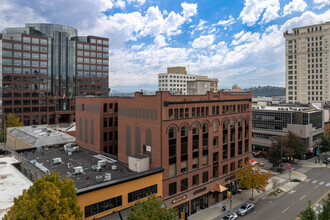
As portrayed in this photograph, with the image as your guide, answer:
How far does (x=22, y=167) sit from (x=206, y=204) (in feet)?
115

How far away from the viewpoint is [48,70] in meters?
130

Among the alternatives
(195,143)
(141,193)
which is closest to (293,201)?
(195,143)

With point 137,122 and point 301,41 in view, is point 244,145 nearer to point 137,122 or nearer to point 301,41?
point 137,122

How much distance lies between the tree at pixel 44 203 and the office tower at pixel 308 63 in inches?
5608

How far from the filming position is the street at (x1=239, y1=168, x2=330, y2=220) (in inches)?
1641

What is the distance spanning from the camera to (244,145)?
54.6m

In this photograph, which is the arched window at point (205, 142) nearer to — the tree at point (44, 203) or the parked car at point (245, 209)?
the parked car at point (245, 209)

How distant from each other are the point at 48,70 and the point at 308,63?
14123 cm

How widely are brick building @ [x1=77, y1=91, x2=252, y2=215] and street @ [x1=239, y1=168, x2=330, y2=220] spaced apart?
7237mm

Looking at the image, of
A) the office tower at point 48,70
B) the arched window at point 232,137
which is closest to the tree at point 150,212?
the arched window at point 232,137

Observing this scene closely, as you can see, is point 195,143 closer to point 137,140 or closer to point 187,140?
point 187,140

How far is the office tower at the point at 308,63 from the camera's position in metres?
127

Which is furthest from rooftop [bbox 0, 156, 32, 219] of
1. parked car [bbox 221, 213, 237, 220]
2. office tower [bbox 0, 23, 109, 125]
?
office tower [bbox 0, 23, 109, 125]

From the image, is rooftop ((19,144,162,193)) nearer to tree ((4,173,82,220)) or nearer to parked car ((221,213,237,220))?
tree ((4,173,82,220))
